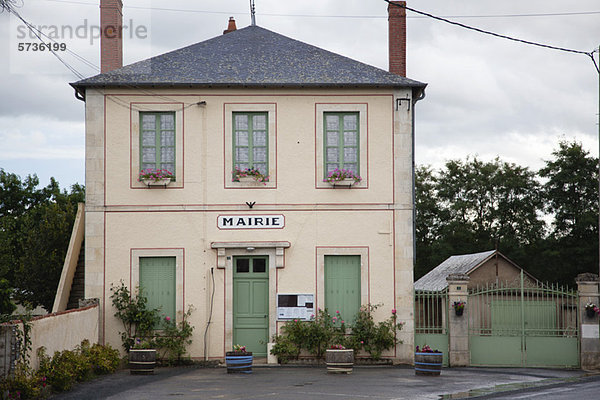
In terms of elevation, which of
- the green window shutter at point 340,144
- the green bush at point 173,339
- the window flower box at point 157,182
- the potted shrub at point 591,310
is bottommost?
the green bush at point 173,339

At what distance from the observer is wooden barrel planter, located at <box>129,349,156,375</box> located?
16016 millimetres

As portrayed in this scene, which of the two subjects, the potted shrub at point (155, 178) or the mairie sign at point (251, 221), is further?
the mairie sign at point (251, 221)

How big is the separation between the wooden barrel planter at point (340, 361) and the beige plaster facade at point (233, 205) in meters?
2.05

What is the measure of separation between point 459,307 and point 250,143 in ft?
20.6

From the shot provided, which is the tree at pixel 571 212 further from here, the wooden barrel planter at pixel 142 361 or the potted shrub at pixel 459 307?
the wooden barrel planter at pixel 142 361

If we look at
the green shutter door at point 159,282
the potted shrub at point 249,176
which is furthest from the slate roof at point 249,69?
the green shutter door at point 159,282

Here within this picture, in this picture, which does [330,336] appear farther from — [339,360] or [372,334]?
[339,360]

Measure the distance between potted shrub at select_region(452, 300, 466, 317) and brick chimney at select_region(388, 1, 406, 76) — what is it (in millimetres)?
5779

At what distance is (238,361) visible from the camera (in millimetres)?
16125

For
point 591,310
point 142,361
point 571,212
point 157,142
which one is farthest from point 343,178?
point 571,212

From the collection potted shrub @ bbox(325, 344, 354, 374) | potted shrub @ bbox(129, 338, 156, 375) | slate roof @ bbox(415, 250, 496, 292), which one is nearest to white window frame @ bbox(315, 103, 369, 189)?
potted shrub @ bbox(325, 344, 354, 374)

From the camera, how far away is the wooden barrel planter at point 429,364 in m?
15.9

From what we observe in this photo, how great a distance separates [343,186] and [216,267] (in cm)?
352

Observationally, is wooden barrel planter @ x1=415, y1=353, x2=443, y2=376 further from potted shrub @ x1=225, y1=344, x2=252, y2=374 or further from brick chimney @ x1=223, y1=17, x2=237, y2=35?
brick chimney @ x1=223, y1=17, x2=237, y2=35
